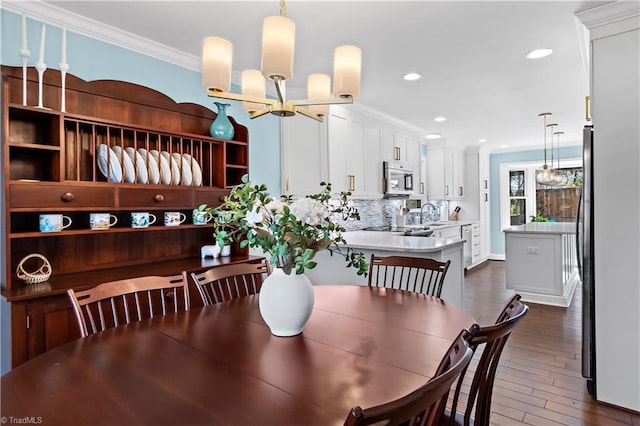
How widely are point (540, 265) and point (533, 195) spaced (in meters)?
4.04

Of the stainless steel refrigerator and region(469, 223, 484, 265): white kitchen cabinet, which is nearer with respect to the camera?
the stainless steel refrigerator

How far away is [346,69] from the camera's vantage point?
5.56 feet

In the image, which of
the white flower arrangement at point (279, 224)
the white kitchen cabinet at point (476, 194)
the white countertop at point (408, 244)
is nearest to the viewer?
the white flower arrangement at point (279, 224)

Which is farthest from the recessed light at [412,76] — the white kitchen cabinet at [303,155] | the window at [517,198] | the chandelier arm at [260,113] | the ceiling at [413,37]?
the window at [517,198]

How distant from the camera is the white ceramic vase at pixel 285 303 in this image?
1.35 metres

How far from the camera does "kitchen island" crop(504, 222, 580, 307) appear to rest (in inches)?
173

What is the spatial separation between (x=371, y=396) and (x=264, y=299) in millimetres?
582

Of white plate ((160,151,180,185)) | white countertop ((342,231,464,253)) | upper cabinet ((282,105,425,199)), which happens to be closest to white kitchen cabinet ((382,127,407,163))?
upper cabinet ((282,105,425,199))

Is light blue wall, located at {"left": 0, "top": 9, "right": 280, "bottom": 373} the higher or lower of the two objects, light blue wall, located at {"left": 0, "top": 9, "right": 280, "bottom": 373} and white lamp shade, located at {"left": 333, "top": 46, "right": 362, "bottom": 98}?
the higher

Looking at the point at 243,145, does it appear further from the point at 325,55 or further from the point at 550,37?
the point at 550,37

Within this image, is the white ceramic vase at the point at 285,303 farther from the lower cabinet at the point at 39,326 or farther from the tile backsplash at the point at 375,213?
the tile backsplash at the point at 375,213

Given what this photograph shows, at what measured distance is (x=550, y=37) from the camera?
261 centimetres

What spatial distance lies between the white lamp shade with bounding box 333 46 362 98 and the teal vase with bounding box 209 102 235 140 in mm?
1576

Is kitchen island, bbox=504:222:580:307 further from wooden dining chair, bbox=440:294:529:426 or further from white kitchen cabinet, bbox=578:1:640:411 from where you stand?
wooden dining chair, bbox=440:294:529:426
